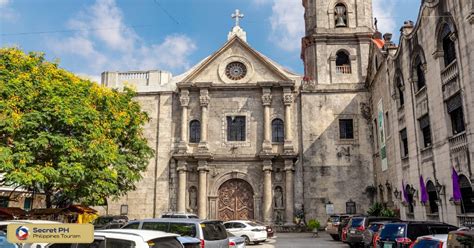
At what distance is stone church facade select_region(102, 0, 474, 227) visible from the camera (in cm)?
2855

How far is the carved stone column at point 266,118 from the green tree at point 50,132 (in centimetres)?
1224

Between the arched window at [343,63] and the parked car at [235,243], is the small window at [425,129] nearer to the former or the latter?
the parked car at [235,243]

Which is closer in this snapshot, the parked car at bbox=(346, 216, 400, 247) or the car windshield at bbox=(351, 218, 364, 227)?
the parked car at bbox=(346, 216, 400, 247)

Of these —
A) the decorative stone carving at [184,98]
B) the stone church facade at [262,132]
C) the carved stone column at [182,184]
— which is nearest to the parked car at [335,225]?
the stone church facade at [262,132]

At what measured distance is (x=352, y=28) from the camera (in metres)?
31.5

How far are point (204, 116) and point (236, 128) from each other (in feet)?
8.16

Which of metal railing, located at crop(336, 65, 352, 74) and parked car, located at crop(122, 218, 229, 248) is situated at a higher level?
metal railing, located at crop(336, 65, 352, 74)

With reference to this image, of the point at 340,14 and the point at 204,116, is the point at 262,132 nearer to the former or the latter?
the point at 204,116

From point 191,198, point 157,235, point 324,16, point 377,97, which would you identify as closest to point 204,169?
point 191,198

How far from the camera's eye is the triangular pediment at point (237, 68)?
30906 mm

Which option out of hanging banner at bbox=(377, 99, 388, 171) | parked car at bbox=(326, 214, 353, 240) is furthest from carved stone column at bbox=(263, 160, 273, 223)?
hanging banner at bbox=(377, 99, 388, 171)

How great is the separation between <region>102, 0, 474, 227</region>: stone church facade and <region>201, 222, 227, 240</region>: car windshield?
16692mm

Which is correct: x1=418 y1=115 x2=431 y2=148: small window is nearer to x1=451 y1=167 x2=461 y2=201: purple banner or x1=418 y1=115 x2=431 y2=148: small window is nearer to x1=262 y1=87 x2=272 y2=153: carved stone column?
x1=451 y1=167 x2=461 y2=201: purple banner

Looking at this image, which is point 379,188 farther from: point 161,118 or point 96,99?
point 96,99
